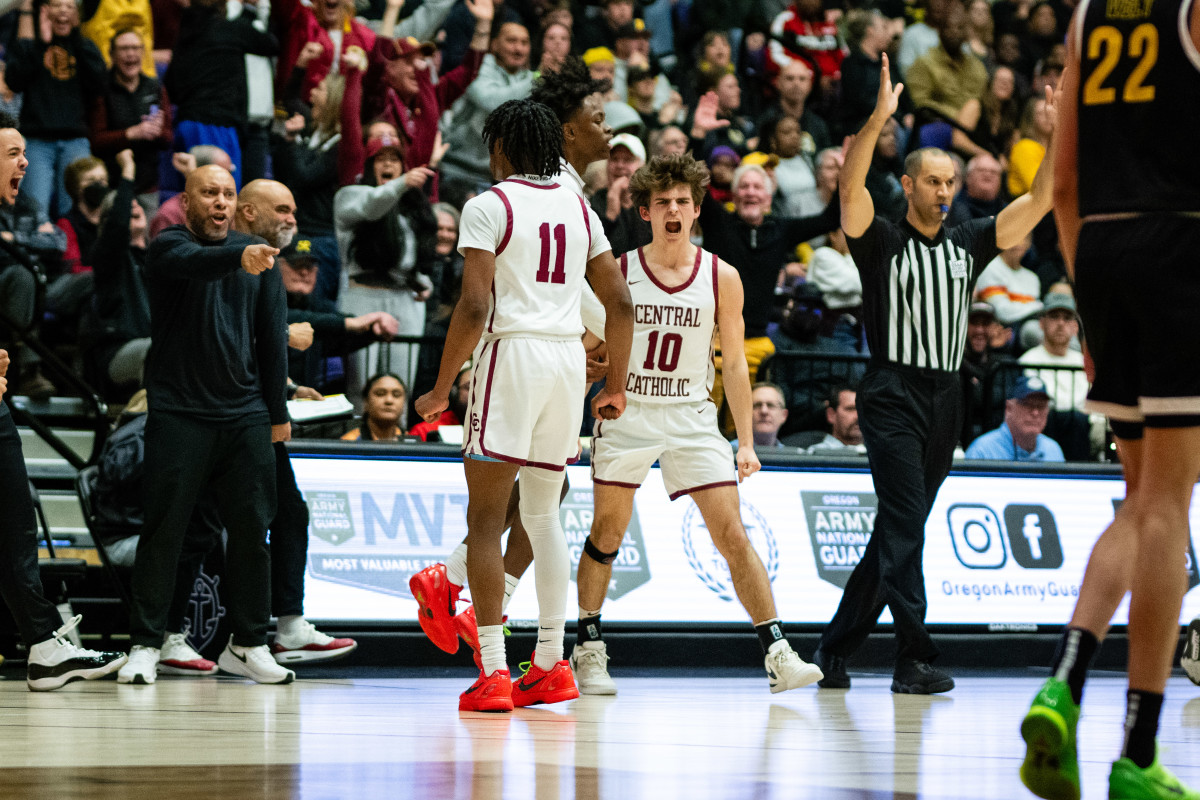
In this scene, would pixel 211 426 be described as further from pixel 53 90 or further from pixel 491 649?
pixel 53 90

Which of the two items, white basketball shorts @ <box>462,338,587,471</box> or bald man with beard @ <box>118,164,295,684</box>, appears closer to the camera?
white basketball shorts @ <box>462,338,587,471</box>

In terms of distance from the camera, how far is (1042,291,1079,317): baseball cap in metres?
12.0

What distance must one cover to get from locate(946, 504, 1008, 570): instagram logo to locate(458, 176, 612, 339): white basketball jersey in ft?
13.5

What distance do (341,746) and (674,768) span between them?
1.04 m

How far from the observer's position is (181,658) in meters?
7.35

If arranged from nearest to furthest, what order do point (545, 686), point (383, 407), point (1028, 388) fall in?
point (545, 686)
point (383, 407)
point (1028, 388)

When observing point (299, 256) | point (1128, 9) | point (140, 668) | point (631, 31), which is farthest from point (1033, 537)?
point (631, 31)

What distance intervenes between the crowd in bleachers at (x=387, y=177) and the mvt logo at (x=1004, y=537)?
1570 millimetres

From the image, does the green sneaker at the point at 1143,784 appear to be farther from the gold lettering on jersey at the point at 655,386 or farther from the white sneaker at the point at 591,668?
the gold lettering on jersey at the point at 655,386

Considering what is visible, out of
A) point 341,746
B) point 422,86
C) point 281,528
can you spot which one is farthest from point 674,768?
point 422,86

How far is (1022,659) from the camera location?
904 cm

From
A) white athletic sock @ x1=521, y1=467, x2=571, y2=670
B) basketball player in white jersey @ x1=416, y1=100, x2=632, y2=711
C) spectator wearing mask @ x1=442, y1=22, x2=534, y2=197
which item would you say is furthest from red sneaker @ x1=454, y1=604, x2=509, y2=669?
spectator wearing mask @ x1=442, y1=22, x2=534, y2=197

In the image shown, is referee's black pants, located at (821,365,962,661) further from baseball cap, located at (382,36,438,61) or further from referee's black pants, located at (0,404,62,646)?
baseball cap, located at (382,36,438,61)

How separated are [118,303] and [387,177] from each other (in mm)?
2062
